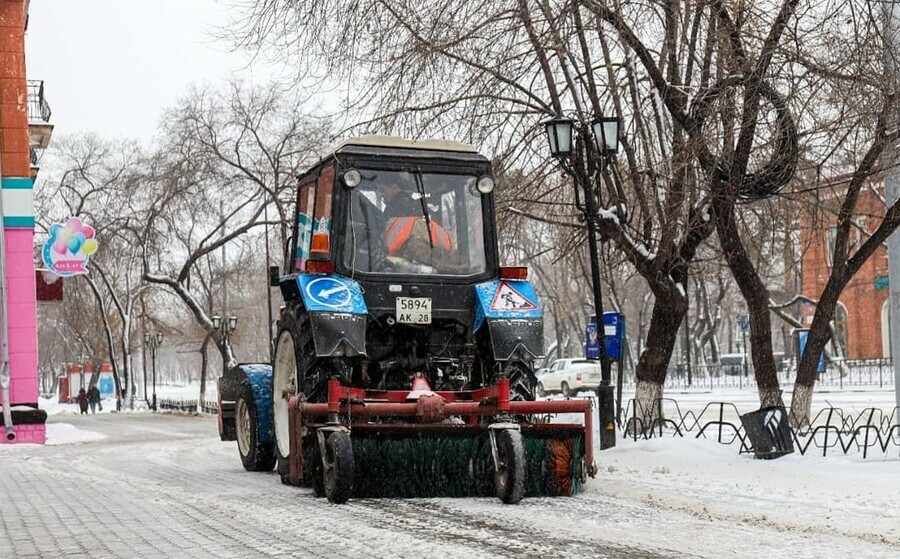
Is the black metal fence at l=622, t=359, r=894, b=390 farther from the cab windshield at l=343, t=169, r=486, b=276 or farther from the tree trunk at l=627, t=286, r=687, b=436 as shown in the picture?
the cab windshield at l=343, t=169, r=486, b=276

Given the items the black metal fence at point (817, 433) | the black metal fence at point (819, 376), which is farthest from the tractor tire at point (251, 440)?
the black metal fence at point (819, 376)

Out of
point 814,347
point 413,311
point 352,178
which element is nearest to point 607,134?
point 814,347

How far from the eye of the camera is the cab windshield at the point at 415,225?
1084cm

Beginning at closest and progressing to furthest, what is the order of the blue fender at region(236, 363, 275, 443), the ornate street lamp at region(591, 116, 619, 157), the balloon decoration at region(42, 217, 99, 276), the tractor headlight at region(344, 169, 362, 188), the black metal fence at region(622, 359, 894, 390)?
the tractor headlight at region(344, 169, 362, 188), the blue fender at region(236, 363, 275, 443), the ornate street lamp at region(591, 116, 619, 157), the balloon decoration at region(42, 217, 99, 276), the black metal fence at region(622, 359, 894, 390)

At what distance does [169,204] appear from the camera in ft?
134

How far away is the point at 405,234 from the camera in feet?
36.0

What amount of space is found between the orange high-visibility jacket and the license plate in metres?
0.52

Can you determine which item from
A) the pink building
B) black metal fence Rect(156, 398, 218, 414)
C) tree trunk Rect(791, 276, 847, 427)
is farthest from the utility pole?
black metal fence Rect(156, 398, 218, 414)

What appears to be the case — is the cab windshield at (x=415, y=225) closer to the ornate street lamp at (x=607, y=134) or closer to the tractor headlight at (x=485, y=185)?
the tractor headlight at (x=485, y=185)

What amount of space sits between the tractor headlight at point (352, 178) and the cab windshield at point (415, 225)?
151 millimetres

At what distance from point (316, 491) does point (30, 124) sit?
1838 cm

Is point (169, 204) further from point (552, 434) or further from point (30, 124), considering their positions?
point (552, 434)

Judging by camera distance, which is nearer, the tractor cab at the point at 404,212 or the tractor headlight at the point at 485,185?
the tractor cab at the point at 404,212

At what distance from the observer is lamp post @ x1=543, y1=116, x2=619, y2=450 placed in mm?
14406
